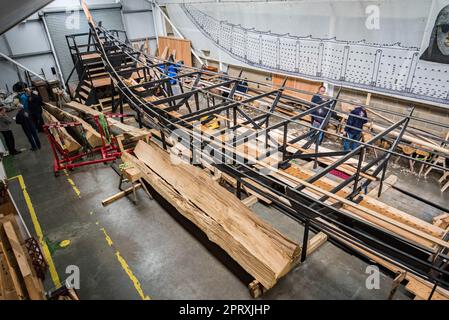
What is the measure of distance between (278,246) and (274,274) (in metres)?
0.37

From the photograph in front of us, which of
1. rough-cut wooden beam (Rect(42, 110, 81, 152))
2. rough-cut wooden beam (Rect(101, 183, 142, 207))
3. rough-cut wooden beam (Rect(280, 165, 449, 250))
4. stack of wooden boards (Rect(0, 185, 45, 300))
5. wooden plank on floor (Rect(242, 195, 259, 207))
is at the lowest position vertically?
rough-cut wooden beam (Rect(101, 183, 142, 207))

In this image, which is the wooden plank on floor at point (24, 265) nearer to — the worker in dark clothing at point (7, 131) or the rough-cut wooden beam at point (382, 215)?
the rough-cut wooden beam at point (382, 215)

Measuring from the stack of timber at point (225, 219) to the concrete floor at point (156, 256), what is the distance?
0.48m

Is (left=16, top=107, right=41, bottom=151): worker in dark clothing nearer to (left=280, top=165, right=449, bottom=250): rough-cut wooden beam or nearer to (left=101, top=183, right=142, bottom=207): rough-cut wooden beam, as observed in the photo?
(left=101, top=183, right=142, bottom=207): rough-cut wooden beam

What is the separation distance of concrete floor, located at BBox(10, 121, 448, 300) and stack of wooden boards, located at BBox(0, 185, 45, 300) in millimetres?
807

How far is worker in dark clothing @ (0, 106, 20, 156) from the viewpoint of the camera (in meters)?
7.55

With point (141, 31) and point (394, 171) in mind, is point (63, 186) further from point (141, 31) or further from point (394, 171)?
point (141, 31)

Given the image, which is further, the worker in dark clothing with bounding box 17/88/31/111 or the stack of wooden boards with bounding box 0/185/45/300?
the worker in dark clothing with bounding box 17/88/31/111

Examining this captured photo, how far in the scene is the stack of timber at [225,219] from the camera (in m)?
3.66

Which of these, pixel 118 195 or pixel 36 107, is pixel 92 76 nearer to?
pixel 36 107

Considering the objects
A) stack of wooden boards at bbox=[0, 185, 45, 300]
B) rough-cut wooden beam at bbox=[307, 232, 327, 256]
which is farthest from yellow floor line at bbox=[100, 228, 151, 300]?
rough-cut wooden beam at bbox=[307, 232, 327, 256]

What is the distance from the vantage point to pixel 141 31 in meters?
16.3

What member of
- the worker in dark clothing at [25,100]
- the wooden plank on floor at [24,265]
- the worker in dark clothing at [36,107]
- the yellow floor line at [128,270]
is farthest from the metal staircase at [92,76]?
the wooden plank on floor at [24,265]
